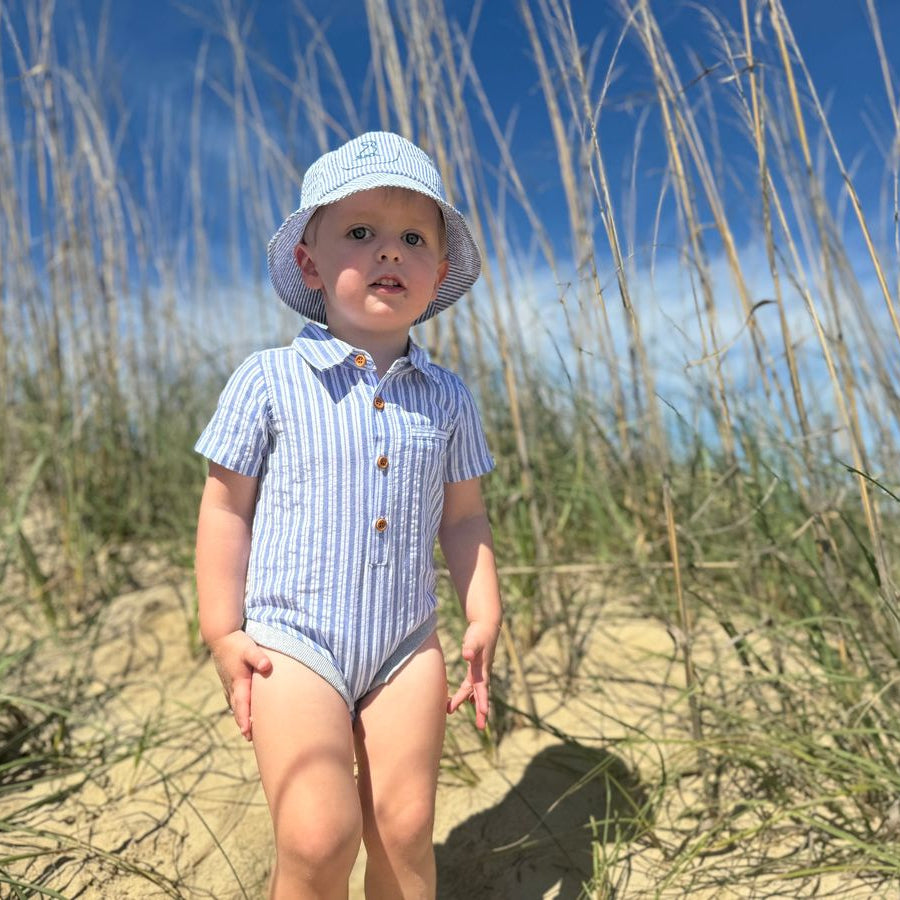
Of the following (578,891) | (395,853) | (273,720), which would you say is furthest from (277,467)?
(578,891)

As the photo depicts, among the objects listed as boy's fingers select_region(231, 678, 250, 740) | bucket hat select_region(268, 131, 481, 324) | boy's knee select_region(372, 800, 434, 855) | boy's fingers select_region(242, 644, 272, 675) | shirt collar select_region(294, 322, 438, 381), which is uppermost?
bucket hat select_region(268, 131, 481, 324)

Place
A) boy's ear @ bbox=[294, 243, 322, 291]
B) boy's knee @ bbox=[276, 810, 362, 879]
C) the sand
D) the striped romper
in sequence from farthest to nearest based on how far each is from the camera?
the sand
boy's ear @ bbox=[294, 243, 322, 291]
the striped romper
boy's knee @ bbox=[276, 810, 362, 879]

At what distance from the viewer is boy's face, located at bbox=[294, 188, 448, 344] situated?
3.51 feet

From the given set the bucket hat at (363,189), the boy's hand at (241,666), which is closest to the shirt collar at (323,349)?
the bucket hat at (363,189)

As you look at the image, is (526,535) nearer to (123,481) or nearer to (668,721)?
(668,721)

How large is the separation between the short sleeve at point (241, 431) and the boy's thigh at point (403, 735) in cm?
33

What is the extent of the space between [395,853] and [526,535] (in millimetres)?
1050

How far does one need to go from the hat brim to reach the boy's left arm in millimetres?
278

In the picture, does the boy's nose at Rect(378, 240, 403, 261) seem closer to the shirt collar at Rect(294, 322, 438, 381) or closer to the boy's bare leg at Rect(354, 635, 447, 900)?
the shirt collar at Rect(294, 322, 438, 381)

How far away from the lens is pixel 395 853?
105 cm

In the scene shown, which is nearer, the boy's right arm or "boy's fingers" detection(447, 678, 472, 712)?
the boy's right arm

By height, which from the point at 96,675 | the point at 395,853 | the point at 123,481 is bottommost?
the point at 395,853

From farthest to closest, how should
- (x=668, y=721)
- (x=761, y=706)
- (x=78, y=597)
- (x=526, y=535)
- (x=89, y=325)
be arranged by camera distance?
(x=89, y=325), (x=78, y=597), (x=526, y=535), (x=668, y=721), (x=761, y=706)

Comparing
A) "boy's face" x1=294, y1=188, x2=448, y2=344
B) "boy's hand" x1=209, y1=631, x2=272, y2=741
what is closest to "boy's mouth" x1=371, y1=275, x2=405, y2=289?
"boy's face" x1=294, y1=188, x2=448, y2=344
